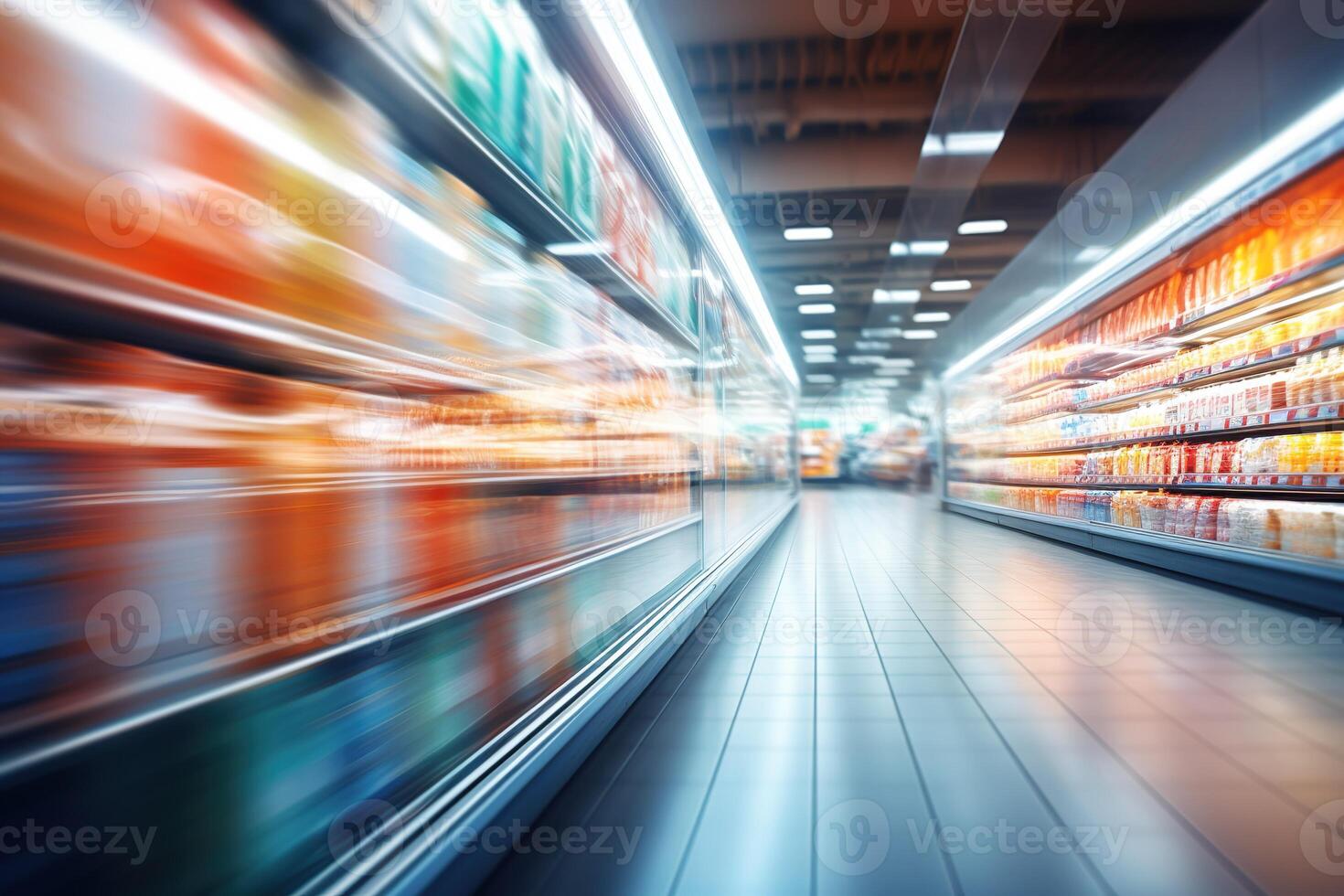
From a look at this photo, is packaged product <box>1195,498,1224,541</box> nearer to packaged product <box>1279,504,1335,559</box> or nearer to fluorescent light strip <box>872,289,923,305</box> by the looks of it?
packaged product <box>1279,504,1335,559</box>

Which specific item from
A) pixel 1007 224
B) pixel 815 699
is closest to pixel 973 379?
pixel 1007 224

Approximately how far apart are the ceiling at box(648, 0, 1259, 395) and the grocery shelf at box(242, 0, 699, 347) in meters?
2.30

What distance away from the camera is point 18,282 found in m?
0.68

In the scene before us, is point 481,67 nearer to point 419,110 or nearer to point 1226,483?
point 419,110

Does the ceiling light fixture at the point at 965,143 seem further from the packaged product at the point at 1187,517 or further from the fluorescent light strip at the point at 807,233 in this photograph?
the packaged product at the point at 1187,517

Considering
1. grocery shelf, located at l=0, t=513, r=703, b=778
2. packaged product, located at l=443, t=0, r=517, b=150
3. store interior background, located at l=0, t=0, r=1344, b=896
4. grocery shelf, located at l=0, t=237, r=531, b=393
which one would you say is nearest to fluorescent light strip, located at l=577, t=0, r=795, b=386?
store interior background, located at l=0, t=0, r=1344, b=896

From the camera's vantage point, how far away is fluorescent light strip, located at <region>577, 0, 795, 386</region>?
1.90 metres

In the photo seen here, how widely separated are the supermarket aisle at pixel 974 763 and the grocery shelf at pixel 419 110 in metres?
1.51

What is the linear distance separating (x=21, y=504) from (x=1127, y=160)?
21.0ft

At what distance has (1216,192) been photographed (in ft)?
12.2

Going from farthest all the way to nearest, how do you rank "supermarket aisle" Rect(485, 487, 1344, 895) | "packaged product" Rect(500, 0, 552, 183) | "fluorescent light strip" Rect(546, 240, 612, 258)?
"fluorescent light strip" Rect(546, 240, 612, 258) → "packaged product" Rect(500, 0, 552, 183) → "supermarket aisle" Rect(485, 487, 1344, 895)

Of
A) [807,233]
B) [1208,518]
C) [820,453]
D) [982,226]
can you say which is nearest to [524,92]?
[1208,518]

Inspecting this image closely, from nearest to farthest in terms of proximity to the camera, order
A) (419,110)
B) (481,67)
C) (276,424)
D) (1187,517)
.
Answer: (276,424) < (419,110) < (481,67) < (1187,517)

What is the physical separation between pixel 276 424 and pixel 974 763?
1.83m
